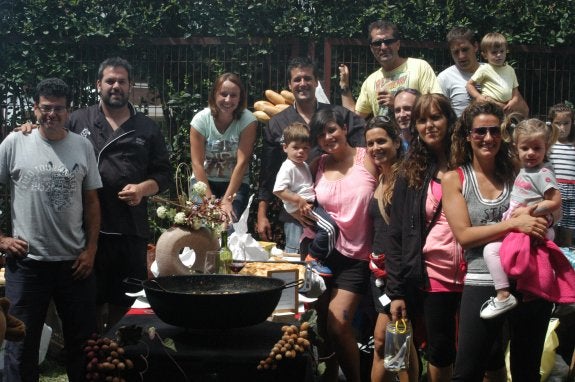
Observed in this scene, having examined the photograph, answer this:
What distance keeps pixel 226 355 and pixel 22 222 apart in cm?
234

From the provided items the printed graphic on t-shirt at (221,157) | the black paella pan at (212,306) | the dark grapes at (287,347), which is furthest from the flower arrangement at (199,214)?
the printed graphic on t-shirt at (221,157)

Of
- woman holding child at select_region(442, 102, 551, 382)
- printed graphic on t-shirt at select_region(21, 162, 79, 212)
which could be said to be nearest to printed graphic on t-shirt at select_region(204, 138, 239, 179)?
printed graphic on t-shirt at select_region(21, 162, 79, 212)

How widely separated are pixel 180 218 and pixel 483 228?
1568 mm

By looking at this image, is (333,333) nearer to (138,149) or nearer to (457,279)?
(457,279)

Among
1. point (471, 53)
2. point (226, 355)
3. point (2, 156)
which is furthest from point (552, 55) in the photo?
point (226, 355)

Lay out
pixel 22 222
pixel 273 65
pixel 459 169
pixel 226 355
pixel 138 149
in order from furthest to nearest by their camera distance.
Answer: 1. pixel 273 65
2. pixel 138 149
3. pixel 22 222
4. pixel 459 169
5. pixel 226 355

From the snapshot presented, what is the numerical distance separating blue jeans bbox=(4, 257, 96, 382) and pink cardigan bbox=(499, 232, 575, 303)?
2526 millimetres

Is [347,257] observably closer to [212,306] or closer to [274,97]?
[212,306]

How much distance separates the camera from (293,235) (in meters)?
6.60

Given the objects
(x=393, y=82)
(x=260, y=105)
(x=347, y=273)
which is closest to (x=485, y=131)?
(x=347, y=273)

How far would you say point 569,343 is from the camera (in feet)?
20.7

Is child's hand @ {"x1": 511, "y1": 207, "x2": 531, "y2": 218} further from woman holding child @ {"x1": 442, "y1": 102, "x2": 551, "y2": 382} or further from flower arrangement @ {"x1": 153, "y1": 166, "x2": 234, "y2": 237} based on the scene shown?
flower arrangement @ {"x1": 153, "y1": 166, "x2": 234, "y2": 237}

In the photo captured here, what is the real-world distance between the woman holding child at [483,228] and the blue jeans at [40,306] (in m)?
2.27

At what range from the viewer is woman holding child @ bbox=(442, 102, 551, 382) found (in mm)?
4395
